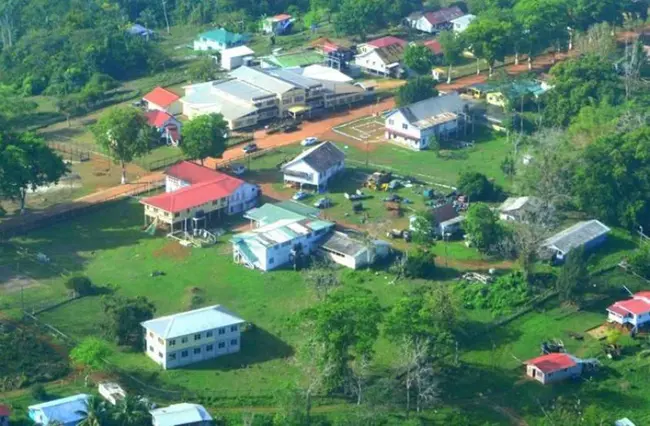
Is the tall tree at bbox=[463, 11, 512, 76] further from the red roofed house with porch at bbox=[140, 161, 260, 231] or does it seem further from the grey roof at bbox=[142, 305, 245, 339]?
the grey roof at bbox=[142, 305, 245, 339]

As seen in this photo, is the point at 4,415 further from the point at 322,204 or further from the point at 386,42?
the point at 386,42

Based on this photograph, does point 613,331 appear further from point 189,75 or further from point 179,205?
point 189,75

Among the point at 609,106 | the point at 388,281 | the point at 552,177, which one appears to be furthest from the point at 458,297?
the point at 609,106

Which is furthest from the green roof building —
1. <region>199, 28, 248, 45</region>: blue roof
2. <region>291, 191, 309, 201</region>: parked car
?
<region>291, 191, 309, 201</region>: parked car

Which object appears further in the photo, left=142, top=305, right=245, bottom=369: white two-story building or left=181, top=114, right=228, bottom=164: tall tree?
left=181, top=114, right=228, bottom=164: tall tree

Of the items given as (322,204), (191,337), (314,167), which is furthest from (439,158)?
(191,337)

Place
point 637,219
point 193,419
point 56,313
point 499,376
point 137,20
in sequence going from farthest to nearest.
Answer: point 137,20 → point 637,219 → point 56,313 → point 499,376 → point 193,419
